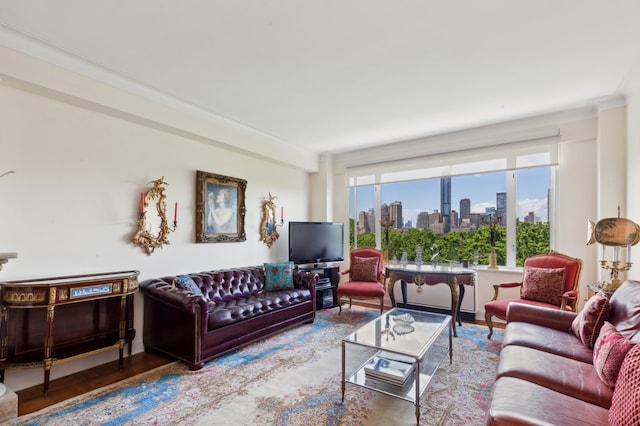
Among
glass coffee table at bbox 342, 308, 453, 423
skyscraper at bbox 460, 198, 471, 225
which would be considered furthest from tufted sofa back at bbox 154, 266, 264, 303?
skyscraper at bbox 460, 198, 471, 225

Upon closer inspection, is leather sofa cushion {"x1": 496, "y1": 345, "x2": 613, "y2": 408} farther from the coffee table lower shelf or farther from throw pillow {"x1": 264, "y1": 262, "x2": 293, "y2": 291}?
throw pillow {"x1": 264, "y1": 262, "x2": 293, "y2": 291}

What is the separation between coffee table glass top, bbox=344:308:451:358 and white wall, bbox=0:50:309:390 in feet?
8.07

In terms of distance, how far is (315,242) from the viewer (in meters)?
5.35

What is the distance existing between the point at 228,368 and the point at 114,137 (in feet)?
8.70

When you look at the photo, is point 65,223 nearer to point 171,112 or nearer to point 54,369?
point 54,369

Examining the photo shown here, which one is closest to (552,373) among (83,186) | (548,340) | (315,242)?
(548,340)

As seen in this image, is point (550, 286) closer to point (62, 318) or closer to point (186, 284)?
point (186, 284)

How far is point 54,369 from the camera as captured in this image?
2801 mm

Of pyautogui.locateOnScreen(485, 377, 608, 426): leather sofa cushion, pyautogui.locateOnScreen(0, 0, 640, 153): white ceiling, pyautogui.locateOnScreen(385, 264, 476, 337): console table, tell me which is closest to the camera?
pyautogui.locateOnScreen(485, 377, 608, 426): leather sofa cushion

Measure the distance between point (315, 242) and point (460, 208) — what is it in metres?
2.45

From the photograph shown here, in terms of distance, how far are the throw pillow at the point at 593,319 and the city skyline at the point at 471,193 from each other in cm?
235

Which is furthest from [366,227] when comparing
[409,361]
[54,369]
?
[54,369]

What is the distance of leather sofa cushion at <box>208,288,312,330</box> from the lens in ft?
10.5

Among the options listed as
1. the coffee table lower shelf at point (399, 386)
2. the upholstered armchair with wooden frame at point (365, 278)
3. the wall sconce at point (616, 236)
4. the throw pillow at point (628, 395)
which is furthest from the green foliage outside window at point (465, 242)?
the throw pillow at point (628, 395)
